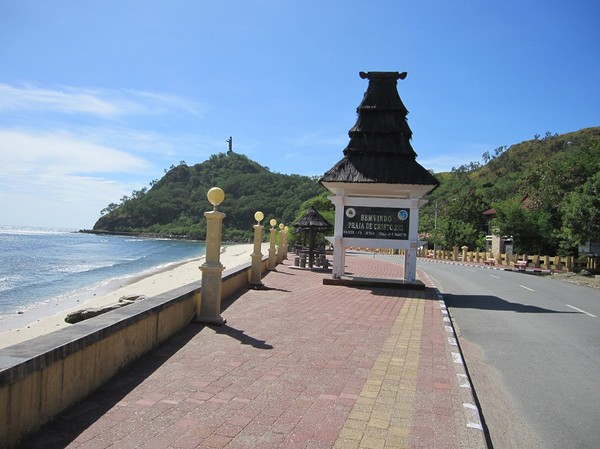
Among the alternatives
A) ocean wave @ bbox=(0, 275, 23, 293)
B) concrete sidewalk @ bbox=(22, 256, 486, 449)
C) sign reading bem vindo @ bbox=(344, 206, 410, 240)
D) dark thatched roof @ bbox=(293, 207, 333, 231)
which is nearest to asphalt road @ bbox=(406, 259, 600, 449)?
concrete sidewalk @ bbox=(22, 256, 486, 449)

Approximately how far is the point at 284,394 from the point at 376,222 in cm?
1154

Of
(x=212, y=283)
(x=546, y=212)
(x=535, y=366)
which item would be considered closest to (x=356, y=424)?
(x=535, y=366)

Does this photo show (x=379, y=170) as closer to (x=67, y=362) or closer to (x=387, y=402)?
(x=387, y=402)

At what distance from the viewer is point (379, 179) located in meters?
15.7

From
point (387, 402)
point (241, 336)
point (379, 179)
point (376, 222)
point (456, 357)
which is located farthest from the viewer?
point (376, 222)

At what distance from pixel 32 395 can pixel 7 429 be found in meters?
0.32

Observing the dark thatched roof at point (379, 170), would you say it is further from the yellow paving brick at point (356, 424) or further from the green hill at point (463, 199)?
the green hill at point (463, 199)

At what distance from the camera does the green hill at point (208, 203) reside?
11099 cm

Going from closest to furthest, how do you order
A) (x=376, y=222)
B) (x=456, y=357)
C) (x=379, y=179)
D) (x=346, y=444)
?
(x=346, y=444) → (x=456, y=357) → (x=379, y=179) → (x=376, y=222)

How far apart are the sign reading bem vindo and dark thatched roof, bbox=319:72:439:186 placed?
977 millimetres

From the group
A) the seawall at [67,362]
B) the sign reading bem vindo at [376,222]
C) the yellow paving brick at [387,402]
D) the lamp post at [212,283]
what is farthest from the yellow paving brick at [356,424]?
the sign reading bem vindo at [376,222]

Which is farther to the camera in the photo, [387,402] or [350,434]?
[387,402]

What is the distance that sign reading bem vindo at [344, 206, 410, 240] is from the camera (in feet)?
51.8

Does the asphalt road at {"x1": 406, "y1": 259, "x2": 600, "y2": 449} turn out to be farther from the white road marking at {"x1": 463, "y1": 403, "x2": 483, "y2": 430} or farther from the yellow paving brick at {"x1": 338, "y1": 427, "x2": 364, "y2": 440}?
the yellow paving brick at {"x1": 338, "y1": 427, "x2": 364, "y2": 440}
